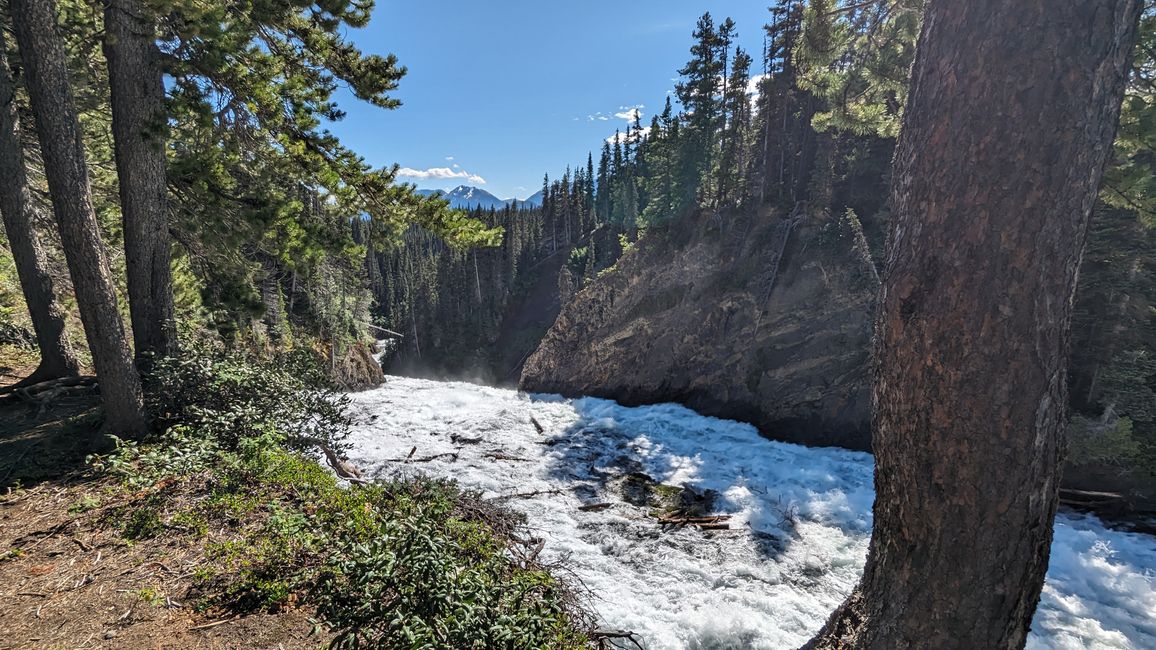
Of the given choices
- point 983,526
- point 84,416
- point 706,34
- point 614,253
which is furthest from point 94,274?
point 614,253

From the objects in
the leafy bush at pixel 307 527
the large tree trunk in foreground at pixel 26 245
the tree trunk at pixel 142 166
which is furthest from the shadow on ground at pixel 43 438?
the tree trunk at pixel 142 166

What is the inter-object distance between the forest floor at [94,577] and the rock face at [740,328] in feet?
58.6

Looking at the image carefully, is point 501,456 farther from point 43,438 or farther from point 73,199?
point 73,199

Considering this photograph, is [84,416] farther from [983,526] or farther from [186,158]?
[983,526]

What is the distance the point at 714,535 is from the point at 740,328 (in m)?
14.2

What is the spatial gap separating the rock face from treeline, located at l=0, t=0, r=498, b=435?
1613 cm

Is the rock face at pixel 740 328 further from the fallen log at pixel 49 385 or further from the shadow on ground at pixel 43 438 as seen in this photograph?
the fallen log at pixel 49 385

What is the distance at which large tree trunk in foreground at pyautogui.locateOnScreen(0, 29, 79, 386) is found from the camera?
20.4 feet

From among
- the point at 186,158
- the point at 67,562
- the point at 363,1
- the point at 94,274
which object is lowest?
the point at 67,562

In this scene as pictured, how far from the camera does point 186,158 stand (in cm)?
736

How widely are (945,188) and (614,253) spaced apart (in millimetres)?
54464

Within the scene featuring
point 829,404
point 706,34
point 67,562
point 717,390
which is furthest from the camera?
point 706,34

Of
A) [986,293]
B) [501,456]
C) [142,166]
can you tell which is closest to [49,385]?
[142,166]

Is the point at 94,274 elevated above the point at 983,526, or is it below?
above
